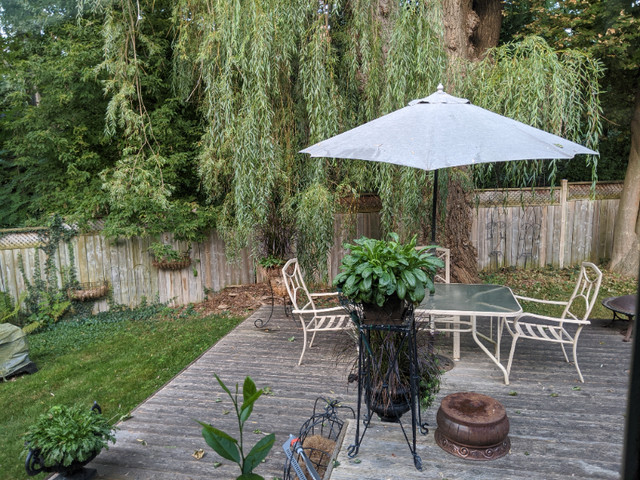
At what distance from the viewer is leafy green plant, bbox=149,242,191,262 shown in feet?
21.7

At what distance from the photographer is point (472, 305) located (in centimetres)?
357

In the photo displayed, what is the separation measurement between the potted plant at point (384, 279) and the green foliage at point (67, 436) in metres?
→ 1.67

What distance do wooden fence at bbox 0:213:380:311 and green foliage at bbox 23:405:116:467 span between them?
377cm

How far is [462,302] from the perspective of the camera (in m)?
3.66

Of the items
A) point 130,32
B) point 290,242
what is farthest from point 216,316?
point 130,32

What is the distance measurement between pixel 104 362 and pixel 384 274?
437cm

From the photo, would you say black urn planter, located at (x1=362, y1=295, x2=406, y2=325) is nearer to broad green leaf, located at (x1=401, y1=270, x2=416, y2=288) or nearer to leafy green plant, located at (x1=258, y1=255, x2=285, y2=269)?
broad green leaf, located at (x1=401, y1=270, x2=416, y2=288)

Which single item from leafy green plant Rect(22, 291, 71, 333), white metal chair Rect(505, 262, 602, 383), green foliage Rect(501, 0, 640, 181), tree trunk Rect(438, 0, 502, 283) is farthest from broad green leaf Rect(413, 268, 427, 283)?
leafy green plant Rect(22, 291, 71, 333)

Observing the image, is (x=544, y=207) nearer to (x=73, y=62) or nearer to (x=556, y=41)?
(x=556, y=41)

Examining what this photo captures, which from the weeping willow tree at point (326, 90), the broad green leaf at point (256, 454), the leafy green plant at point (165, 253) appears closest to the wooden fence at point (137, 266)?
the leafy green plant at point (165, 253)

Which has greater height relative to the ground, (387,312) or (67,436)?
(387,312)

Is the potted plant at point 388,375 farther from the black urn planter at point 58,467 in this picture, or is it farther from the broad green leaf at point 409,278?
the black urn planter at point 58,467

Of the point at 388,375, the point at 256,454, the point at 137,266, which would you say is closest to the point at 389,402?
the point at 388,375

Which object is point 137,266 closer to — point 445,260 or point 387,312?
point 445,260
